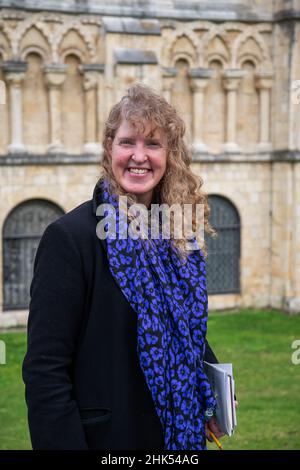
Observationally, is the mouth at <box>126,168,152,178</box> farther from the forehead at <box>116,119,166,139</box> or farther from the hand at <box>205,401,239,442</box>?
the hand at <box>205,401,239,442</box>

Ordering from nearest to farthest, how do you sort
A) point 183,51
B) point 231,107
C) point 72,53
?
point 72,53 → point 183,51 → point 231,107

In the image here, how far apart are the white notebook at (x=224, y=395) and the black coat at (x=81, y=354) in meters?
0.32

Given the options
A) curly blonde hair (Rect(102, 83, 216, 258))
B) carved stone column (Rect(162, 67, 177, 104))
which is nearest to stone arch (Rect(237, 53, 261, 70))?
carved stone column (Rect(162, 67, 177, 104))

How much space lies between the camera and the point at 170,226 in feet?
10.2

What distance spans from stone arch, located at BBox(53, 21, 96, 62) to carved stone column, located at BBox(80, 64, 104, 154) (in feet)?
0.57

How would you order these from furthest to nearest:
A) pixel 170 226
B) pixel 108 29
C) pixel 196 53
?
pixel 196 53 → pixel 108 29 → pixel 170 226

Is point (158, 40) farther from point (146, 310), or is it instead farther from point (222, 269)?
point (146, 310)

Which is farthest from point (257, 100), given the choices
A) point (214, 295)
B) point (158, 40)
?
point (214, 295)

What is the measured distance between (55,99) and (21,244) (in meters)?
2.31

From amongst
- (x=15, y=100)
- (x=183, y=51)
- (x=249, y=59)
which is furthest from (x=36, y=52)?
(x=249, y=59)

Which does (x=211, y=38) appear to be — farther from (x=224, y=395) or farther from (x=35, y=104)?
(x=224, y=395)

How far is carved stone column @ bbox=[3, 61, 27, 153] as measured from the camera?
476 inches

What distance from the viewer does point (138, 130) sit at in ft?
9.65

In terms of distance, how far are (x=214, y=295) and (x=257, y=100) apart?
351cm
